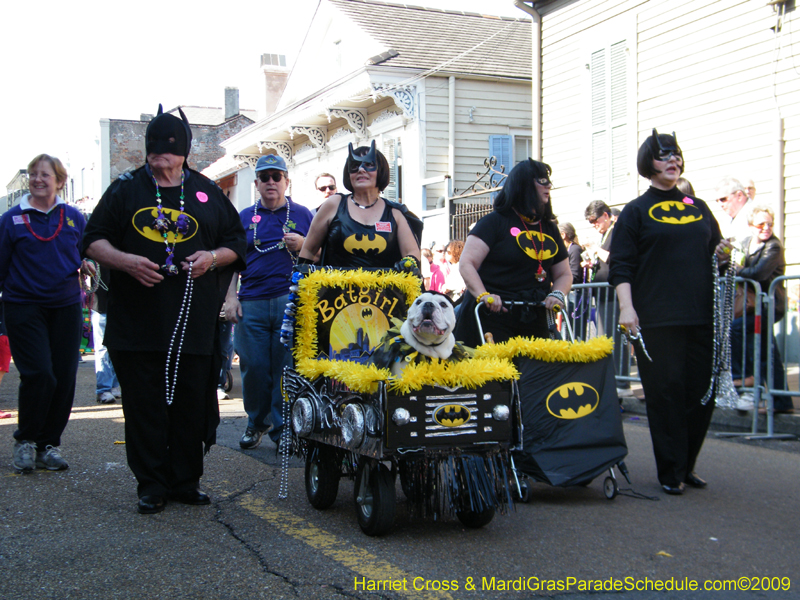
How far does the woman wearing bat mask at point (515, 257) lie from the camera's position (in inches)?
208

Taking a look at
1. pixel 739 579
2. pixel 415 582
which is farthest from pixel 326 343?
pixel 739 579

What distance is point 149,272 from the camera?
14.6 ft

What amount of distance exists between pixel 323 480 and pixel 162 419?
3.22 ft

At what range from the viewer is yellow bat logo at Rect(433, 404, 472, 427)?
394 centimetres

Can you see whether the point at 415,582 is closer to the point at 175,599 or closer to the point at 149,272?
the point at 175,599

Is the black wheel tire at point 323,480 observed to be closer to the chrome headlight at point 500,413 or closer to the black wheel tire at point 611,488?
the chrome headlight at point 500,413

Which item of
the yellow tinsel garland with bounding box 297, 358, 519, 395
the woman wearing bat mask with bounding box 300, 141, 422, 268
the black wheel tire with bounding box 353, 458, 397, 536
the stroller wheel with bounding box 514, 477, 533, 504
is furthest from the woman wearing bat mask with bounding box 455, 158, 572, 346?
the black wheel tire with bounding box 353, 458, 397, 536

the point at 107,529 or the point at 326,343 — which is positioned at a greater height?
the point at 326,343

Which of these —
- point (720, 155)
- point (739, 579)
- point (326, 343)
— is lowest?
point (739, 579)

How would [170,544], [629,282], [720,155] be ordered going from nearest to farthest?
1. [170,544]
2. [629,282]
3. [720,155]

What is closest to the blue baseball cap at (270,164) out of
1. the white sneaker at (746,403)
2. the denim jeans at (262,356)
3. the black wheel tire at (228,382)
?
the denim jeans at (262,356)

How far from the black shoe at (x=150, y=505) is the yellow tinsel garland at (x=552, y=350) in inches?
78.4

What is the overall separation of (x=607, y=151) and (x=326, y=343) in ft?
33.8

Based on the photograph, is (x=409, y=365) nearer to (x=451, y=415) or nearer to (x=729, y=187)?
(x=451, y=415)
